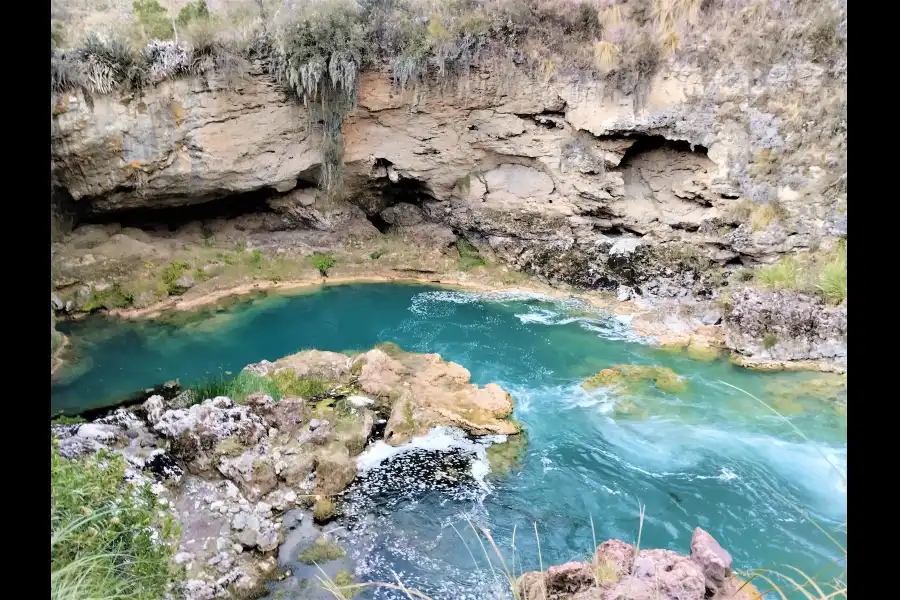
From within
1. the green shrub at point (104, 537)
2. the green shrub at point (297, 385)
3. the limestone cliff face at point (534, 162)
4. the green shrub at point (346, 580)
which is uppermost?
the limestone cliff face at point (534, 162)

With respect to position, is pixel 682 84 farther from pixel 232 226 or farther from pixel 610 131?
pixel 232 226

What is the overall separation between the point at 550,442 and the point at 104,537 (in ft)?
19.7

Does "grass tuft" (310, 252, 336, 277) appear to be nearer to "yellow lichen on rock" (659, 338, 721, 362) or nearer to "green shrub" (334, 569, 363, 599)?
"yellow lichen on rock" (659, 338, 721, 362)

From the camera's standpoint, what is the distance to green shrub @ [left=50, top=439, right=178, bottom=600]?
308 cm

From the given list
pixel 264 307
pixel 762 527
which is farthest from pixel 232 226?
pixel 762 527

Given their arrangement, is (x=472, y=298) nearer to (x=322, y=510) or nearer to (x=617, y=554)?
(x=322, y=510)

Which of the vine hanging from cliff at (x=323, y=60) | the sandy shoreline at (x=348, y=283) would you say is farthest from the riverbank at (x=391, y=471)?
the vine hanging from cliff at (x=323, y=60)

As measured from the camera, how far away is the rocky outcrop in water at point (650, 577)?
377 centimetres

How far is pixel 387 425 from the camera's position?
8.47 metres

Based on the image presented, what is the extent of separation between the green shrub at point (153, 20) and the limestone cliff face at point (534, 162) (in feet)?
3.50

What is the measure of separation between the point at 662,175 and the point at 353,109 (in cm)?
766

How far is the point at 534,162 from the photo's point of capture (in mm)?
14492

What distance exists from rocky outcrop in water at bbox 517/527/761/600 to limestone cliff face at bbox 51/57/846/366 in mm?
9689

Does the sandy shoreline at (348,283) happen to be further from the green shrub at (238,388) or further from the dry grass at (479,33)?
the dry grass at (479,33)
